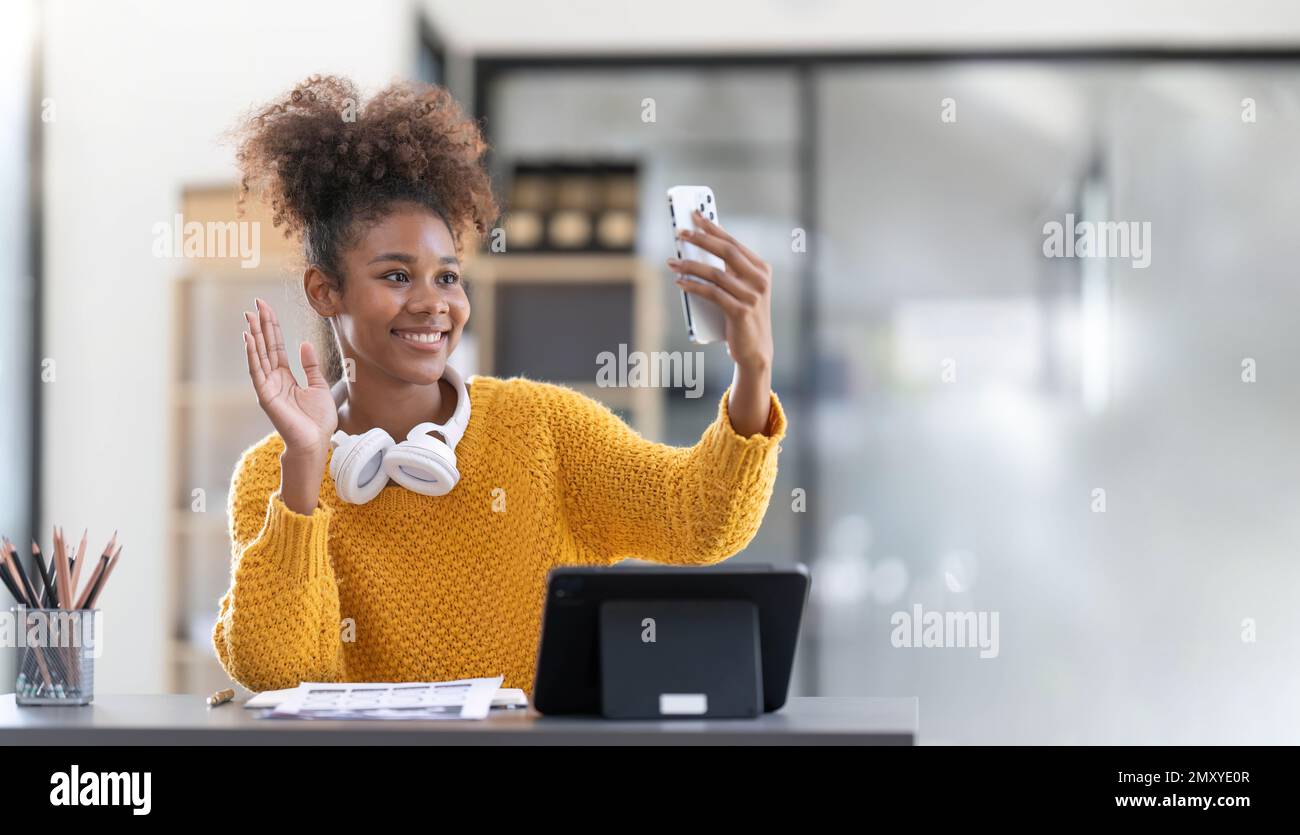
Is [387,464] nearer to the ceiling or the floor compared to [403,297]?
nearer to the floor

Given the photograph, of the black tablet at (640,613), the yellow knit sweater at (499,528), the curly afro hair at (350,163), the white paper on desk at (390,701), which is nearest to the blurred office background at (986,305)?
the curly afro hair at (350,163)

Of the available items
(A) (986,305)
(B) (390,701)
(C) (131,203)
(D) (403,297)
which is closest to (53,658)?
(B) (390,701)

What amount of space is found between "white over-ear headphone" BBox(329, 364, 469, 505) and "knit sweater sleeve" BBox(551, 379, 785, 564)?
0.21 meters

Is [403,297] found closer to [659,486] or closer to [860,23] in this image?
[659,486]

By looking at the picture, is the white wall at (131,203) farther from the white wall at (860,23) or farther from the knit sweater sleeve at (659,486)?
the knit sweater sleeve at (659,486)

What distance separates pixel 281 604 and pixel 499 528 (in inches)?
15.4

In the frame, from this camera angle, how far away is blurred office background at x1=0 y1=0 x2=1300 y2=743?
15.3 feet

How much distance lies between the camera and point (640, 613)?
1.58 meters

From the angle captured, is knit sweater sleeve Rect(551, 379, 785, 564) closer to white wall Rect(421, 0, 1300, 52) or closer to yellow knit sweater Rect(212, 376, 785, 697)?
yellow knit sweater Rect(212, 376, 785, 697)

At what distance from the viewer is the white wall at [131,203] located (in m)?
4.07

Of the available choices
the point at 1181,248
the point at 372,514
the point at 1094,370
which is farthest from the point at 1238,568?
the point at 372,514

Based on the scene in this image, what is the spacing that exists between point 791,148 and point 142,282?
2216 millimetres

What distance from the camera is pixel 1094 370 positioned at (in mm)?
4715

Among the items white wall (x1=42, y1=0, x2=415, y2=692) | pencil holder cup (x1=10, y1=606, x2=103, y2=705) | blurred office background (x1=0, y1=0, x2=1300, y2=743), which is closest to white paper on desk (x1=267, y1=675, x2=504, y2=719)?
pencil holder cup (x1=10, y1=606, x2=103, y2=705)
